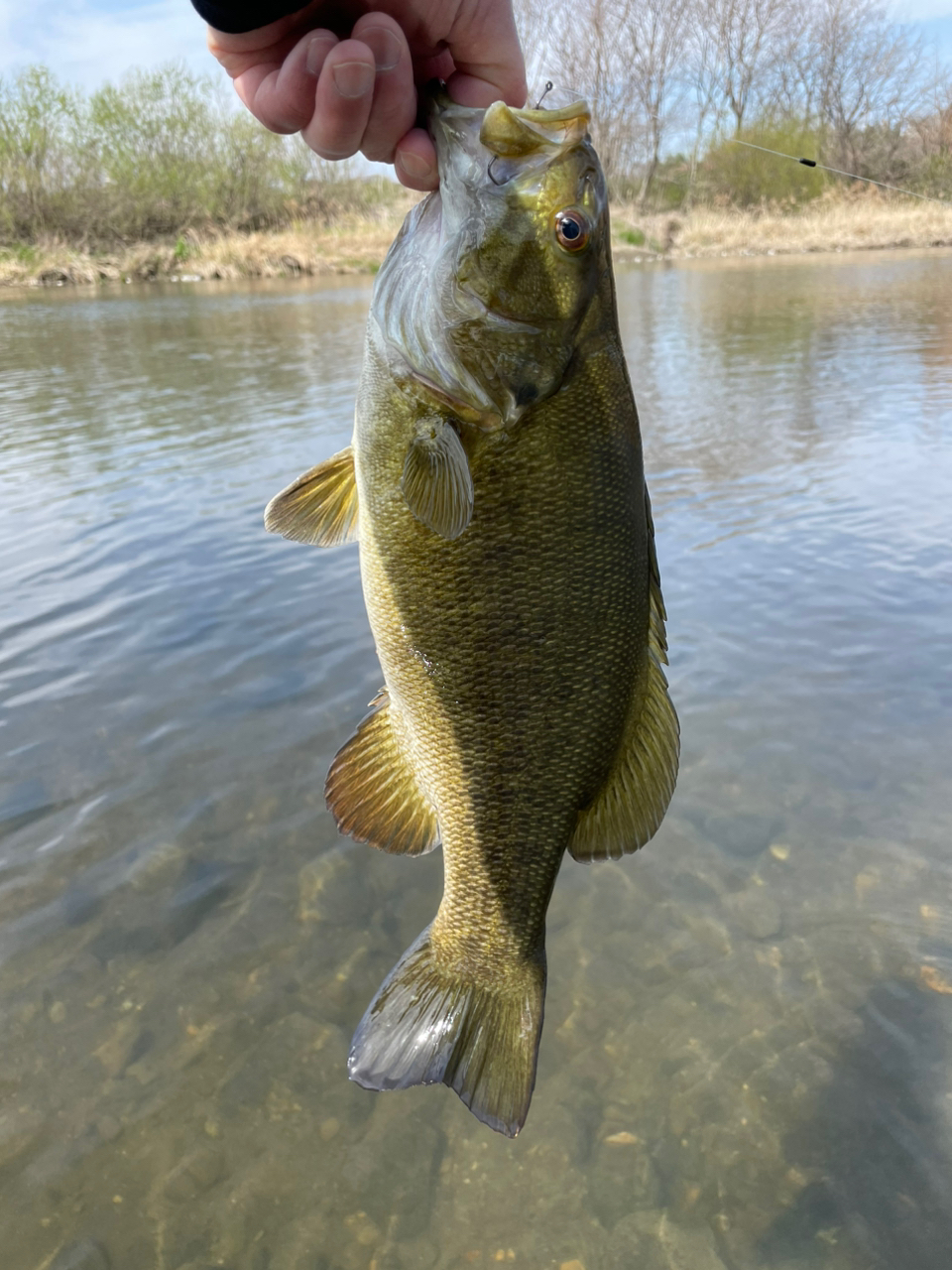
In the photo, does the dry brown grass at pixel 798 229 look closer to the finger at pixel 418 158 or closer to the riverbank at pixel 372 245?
the riverbank at pixel 372 245

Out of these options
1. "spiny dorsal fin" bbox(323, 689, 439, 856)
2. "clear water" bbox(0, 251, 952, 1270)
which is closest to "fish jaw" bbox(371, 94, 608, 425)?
"spiny dorsal fin" bbox(323, 689, 439, 856)

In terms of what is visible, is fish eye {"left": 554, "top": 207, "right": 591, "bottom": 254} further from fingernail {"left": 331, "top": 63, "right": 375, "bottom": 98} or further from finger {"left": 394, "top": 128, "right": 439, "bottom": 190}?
fingernail {"left": 331, "top": 63, "right": 375, "bottom": 98}

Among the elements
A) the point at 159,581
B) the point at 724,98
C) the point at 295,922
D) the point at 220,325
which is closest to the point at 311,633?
the point at 159,581

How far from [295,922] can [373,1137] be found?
1.10 m

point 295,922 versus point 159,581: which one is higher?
point 159,581

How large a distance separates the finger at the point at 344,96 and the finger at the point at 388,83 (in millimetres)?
36

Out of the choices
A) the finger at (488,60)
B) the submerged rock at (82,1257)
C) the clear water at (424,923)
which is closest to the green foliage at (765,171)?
the clear water at (424,923)

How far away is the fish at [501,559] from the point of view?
1.77m

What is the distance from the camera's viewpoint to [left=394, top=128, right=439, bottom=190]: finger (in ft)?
6.37

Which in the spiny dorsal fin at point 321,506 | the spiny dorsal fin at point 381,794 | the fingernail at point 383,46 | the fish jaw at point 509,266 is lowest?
the spiny dorsal fin at point 381,794

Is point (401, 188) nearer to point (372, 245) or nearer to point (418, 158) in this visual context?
point (372, 245)

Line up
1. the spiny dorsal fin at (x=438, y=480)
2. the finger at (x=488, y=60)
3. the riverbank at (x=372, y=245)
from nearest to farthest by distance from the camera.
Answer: the spiny dorsal fin at (x=438, y=480)
the finger at (x=488, y=60)
the riverbank at (x=372, y=245)

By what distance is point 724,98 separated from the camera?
46281mm

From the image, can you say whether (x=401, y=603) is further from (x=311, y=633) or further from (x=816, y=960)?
(x=311, y=633)
